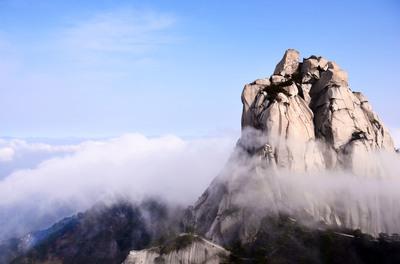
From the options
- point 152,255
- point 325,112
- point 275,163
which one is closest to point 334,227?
point 275,163

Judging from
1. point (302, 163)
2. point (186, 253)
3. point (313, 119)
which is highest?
point (313, 119)

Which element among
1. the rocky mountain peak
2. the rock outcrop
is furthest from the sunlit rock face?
the rock outcrop

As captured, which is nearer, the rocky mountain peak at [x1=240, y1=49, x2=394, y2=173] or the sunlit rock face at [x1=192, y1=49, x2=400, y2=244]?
the sunlit rock face at [x1=192, y1=49, x2=400, y2=244]

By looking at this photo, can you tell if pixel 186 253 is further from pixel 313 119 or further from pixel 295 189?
pixel 313 119

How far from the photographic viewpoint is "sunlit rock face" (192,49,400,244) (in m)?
147

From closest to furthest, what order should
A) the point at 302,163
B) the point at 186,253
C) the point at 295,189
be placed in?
the point at 186,253
the point at 295,189
the point at 302,163

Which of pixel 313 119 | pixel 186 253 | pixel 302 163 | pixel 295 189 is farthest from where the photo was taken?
pixel 313 119

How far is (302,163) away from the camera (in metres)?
151

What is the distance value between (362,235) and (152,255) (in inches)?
2049

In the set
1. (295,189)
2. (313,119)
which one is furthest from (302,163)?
(313,119)

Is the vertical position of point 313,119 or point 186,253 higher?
point 313,119

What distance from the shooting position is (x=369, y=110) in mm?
167000

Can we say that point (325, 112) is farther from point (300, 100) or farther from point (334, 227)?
point (334, 227)

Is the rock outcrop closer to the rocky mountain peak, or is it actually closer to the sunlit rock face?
the sunlit rock face
